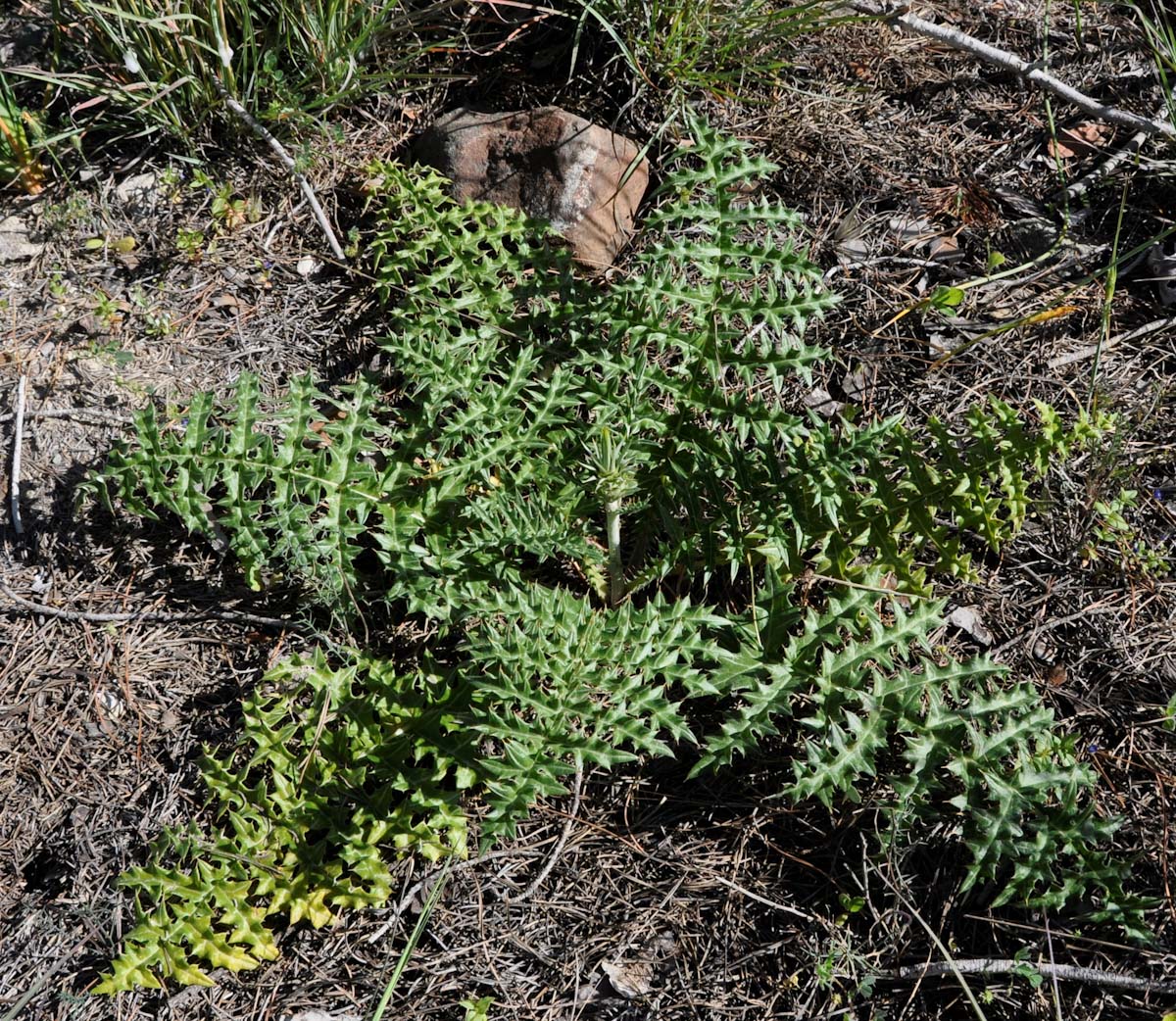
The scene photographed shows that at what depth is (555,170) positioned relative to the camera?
3.13m

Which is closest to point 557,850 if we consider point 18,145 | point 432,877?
point 432,877

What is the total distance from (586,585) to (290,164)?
1.66 m

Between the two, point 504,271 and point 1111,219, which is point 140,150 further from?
point 1111,219

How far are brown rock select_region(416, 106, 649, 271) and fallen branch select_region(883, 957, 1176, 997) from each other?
2093 mm

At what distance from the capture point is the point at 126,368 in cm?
292

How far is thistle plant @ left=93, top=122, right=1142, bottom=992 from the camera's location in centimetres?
213

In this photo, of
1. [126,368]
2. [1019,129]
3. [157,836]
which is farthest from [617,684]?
[1019,129]

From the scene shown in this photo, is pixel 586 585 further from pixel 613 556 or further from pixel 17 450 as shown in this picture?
pixel 17 450

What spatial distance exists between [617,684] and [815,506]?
72cm

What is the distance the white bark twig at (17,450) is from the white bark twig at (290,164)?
3.20 ft

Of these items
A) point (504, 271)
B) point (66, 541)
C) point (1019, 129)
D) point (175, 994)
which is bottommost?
point (175, 994)

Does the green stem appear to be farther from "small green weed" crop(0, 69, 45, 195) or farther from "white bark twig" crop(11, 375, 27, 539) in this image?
"small green weed" crop(0, 69, 45, 195)

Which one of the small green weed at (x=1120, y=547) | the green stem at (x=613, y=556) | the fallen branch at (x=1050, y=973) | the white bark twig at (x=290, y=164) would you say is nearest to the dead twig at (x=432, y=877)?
the green stem at (x=613, y=556)

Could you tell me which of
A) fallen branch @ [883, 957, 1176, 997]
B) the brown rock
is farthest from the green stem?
fallen branch @ [883, 957, 1176, 997]
